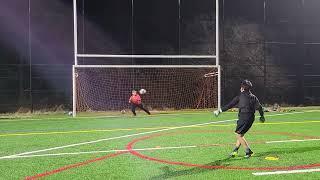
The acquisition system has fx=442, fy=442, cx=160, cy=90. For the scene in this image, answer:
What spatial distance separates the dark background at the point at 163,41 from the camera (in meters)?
22.8

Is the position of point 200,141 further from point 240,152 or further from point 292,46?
point 292,46

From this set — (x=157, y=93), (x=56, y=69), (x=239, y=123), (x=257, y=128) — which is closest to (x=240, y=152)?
(x=239, y=123)

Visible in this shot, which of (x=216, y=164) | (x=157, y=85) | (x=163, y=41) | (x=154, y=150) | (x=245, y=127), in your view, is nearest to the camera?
(x=216, y=164)

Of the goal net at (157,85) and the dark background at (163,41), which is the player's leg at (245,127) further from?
the dark background at (163,41)

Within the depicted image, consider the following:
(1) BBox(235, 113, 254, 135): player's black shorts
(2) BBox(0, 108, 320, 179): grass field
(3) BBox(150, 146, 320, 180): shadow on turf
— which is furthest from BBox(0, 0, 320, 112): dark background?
(1) BBox(235, 113, 254, 135): player's black shorts

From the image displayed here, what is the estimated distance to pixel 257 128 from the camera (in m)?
14.8

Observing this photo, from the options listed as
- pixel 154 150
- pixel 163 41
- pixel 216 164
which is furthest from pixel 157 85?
pixel 216 164

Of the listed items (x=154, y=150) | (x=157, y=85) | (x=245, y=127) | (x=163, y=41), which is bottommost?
(x=154, y=150)

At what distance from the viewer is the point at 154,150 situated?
34.9ft

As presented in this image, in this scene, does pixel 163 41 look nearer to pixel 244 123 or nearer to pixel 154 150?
pixel 154 150

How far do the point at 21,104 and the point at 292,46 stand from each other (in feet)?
52.0

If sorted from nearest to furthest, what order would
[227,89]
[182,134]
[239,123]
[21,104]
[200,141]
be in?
[239,123]
[200,141]
[182,134]
[21,104]
[227,89]

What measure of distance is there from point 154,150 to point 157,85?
13.1 m

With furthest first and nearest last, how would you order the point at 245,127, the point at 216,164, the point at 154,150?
the point at 154,150
the point at 245,127
the point at 216,164
